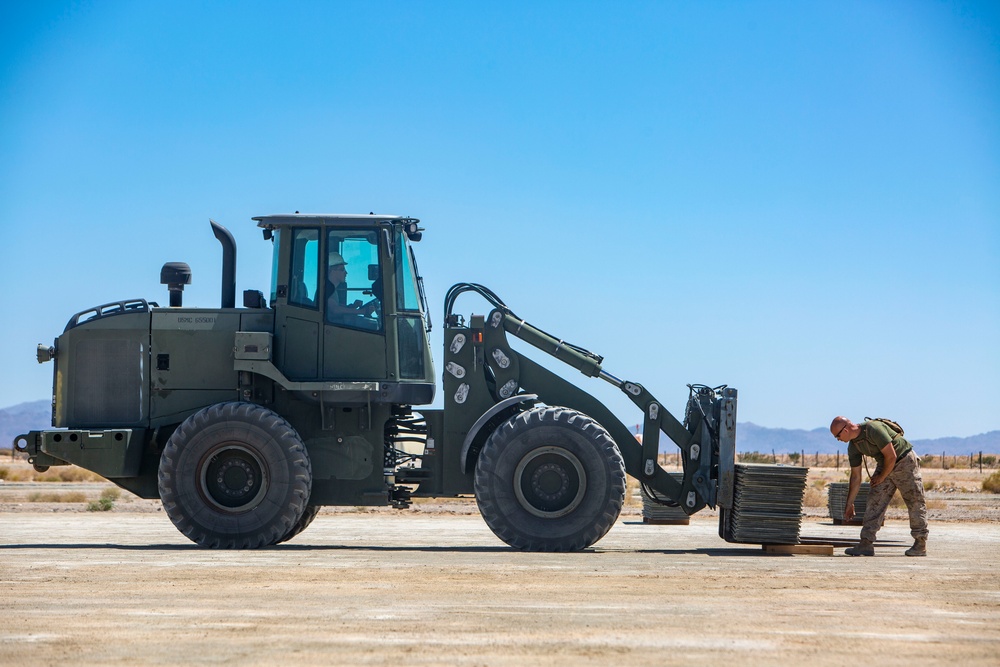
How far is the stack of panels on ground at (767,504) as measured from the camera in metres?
14.4

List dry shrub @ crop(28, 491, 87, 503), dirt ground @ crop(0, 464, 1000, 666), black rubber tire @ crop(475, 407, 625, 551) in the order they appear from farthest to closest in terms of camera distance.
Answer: dry shrub @ crop(28, 491, 87, 503), black rubber tire @ crop(475, 407, 625, 551), dirt ground @ crop(0, 464, 1000, 666)

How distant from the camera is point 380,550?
15164 mm

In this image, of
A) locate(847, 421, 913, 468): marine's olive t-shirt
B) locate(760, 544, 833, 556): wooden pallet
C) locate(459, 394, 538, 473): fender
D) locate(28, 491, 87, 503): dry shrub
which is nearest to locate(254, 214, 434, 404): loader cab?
locate(459, 394, 538, 473): fender

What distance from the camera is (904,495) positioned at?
14.5 meters

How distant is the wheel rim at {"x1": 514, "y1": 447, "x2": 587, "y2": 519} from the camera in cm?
1443

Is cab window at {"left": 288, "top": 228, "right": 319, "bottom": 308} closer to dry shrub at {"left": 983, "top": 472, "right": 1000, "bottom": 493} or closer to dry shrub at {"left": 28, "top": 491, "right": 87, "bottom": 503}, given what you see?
dry shrub at {"left": 28, "top": 491, "right": 87, "bottom": 503}

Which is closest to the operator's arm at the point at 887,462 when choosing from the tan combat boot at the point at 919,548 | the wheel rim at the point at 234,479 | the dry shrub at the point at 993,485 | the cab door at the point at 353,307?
the tan combat boot at the point at 919,548

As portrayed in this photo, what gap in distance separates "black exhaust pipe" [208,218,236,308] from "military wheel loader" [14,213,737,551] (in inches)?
1.1

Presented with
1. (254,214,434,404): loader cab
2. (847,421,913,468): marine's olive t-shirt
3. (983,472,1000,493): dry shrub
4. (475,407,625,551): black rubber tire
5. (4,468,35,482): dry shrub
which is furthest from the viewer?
(4,468,35,482): dry shrub

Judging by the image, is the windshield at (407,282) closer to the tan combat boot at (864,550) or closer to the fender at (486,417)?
the fender at (486,417)

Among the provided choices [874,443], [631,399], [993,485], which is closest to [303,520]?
[631,399]

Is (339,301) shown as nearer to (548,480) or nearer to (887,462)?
(548,480)

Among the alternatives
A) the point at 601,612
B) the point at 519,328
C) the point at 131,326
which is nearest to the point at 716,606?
the point at 601,612

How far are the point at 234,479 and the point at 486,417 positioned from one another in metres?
3.13
